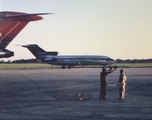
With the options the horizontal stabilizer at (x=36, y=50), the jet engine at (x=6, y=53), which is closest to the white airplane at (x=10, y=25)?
the jet engine at (x=6, y=53)

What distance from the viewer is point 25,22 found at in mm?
24094

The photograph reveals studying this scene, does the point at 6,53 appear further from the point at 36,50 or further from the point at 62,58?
the point at 36,50

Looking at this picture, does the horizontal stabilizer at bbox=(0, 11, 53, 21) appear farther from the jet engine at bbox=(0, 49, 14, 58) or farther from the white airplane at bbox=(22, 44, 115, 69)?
the white airplane at bbox=(22, 44, 115, 69)

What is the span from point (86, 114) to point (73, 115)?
0.55 metres

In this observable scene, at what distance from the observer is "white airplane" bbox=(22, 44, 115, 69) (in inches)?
2899

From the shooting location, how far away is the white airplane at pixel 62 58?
73.6 metres

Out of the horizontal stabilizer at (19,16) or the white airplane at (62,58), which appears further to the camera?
the white airplane at (62,58)

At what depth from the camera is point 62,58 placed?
74.1 metres

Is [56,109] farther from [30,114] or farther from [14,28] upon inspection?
[14,28]

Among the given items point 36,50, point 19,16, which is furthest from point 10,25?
point 36,50

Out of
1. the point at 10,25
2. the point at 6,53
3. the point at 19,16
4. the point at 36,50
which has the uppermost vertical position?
the point at 36,50

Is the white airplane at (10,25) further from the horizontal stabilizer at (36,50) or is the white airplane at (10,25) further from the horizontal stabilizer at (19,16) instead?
the horizontal stabilizer at (36,50)

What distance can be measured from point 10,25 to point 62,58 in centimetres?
5101

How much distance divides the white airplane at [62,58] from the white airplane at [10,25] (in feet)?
160
